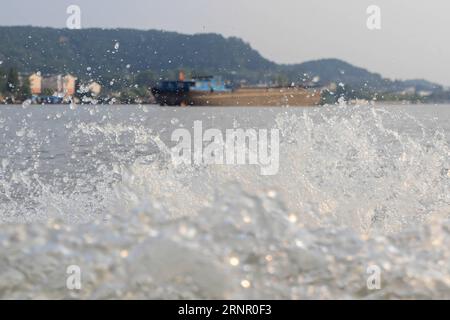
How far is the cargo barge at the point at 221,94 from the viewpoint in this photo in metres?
76.0

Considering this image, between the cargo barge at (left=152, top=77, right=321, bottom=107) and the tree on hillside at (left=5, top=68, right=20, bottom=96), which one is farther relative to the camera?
the cargo barge at (left=152, top=77, right=321, bottom=107)

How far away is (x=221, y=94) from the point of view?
265 feet

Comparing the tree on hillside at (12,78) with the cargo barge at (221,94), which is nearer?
the tree on hillside at (12,78)

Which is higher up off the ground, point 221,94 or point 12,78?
point 221,94

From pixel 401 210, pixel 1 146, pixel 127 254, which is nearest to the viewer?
pixel 127 254

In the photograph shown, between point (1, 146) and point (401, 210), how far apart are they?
1541cm

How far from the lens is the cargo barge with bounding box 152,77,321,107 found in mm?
76000

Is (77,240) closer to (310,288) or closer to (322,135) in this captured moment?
(310,288)

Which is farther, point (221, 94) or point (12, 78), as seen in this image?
point (221, 94)
